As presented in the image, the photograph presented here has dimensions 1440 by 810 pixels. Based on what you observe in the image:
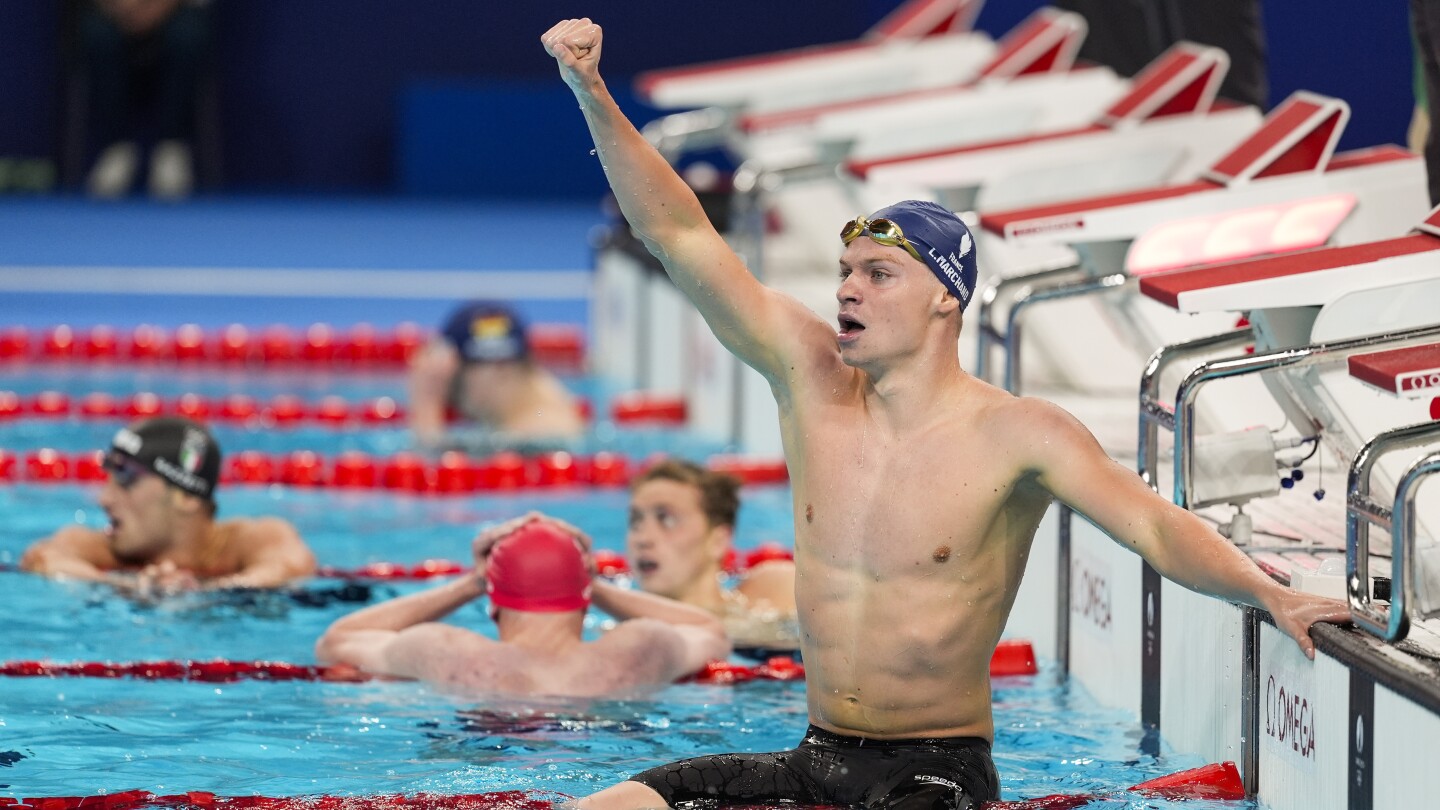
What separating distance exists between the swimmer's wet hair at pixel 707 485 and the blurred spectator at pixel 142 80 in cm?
1294

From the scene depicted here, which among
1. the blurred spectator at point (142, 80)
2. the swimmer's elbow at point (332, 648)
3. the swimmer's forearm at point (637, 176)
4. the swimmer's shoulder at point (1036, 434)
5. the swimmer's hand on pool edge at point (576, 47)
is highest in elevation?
the blurred spectator at point (142, 80)

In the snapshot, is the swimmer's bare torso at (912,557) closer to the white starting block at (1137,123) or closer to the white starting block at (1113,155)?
the white starting block at (1137,123)

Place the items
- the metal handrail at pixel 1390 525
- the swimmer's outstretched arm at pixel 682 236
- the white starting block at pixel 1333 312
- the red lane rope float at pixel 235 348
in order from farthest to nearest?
the red lane rope float at pixel 235 348, the white starting block at pixel 1333 312, the swimmer's outstretched arm at pixel 682 236, the metal handrail at pixel 1390 525

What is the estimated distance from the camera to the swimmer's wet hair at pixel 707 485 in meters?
5.88

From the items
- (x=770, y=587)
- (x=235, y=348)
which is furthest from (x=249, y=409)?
(x=770, y=587)

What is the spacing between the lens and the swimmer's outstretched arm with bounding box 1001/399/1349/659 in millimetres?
3793

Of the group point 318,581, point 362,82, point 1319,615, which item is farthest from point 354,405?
point 362,82

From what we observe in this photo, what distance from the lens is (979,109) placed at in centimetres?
906

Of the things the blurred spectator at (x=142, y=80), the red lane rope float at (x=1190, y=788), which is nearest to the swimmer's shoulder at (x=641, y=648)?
the red lane rope float at (x=1190, y=788)

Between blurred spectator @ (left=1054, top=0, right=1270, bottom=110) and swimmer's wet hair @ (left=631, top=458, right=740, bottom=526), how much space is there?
283cm

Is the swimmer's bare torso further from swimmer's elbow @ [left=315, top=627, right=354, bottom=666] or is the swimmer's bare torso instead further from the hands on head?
swimmer's elbow @ [left=315, top=627, right=354, bottom=666]

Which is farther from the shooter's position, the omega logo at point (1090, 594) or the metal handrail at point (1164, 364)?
the omega logo at point (1090, 594)

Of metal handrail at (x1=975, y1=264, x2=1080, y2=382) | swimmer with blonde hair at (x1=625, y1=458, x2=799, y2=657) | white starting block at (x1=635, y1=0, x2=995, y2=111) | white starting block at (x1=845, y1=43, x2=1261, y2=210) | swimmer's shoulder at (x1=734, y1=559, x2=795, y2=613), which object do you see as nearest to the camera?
swimmer with blonde hair at (x1=625, y1=458, x2=799, y2=657)

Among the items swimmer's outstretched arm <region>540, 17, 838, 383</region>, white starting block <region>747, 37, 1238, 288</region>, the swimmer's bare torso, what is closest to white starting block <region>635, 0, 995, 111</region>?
white starting block <region>747, 37, 1238, 288</region>
